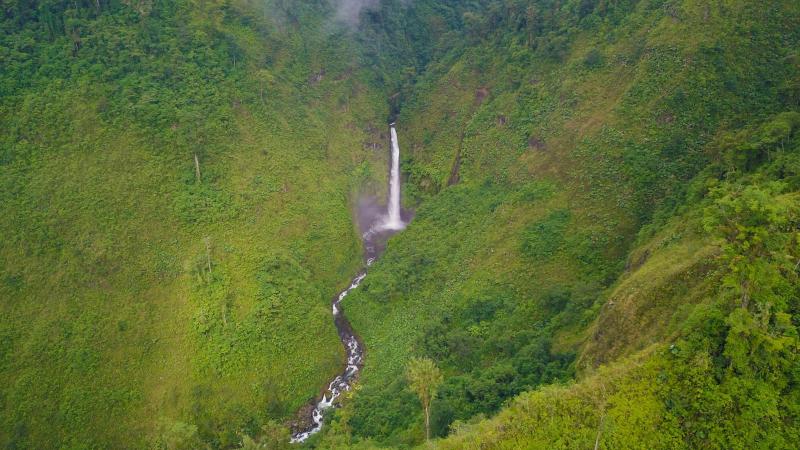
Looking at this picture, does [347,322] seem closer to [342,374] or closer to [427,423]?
[342,374]

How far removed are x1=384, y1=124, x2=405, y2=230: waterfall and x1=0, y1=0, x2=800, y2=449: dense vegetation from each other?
2239 millimetres

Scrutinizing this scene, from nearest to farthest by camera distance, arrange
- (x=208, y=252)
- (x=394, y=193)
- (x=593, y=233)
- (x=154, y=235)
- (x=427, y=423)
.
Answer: (x=427, y=423) < (x=593, y=233) < (x=154, y=235) < (x=208, y=252) < (x=394, y=193)

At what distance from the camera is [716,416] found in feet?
61.1

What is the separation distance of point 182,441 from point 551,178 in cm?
3533

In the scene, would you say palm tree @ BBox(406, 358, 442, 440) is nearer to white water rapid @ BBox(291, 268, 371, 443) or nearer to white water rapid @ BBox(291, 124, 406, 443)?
white water rapid @ BBox(291, 268, 371, 443)

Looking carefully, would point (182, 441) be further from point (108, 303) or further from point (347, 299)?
point (347, 299)

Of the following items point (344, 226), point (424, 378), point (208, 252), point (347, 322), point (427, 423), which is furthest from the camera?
point (344, 226)

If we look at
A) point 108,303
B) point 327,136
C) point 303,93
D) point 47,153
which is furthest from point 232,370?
point 303,93

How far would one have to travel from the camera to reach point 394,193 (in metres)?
64.6

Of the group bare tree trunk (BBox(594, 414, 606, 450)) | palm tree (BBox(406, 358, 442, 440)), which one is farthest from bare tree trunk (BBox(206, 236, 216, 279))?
bare tree trunk (BBox(594, 414, 606, 450))

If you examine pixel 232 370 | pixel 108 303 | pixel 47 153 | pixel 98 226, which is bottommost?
pixel 232 370

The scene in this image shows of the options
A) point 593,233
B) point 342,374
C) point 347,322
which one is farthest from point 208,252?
point 593,233

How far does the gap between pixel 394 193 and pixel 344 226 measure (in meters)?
10.6

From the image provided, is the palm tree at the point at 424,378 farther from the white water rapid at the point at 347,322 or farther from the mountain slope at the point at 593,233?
the white water rapid at the point at 347,322
